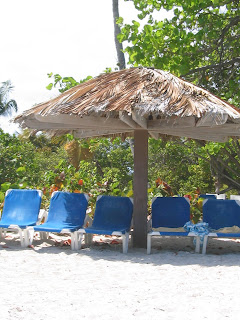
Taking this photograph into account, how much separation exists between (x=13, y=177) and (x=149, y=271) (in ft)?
22.4

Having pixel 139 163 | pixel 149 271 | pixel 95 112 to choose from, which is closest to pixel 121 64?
pixel 139 163

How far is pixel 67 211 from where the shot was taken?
25.0 feet

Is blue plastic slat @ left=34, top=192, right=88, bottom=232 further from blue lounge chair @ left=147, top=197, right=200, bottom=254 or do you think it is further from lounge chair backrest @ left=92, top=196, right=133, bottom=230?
blue lounge chair @ left=147, top=197, right=200, bottom=254

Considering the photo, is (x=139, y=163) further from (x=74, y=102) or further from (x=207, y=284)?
(x=207, y=284)

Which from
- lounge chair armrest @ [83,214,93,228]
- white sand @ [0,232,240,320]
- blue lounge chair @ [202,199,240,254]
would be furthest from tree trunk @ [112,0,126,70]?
white sand @ [0,232,240,320]

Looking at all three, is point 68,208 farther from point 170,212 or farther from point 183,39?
point 183,39

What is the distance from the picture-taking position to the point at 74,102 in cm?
669

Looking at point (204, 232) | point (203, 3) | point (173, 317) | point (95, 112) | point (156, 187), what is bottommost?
point (173, 317)

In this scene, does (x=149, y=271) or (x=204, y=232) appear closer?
(x=149, y=271)

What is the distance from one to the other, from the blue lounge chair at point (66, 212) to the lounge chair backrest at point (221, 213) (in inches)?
79.7

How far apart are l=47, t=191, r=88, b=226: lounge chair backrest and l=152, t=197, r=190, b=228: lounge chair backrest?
118 centimetres

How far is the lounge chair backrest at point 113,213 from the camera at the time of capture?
739cm

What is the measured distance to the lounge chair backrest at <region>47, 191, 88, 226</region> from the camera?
24.6ft

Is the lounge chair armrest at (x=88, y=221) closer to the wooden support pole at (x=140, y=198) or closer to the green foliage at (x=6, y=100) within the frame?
the wooden support pole at (x=140, y=198)
